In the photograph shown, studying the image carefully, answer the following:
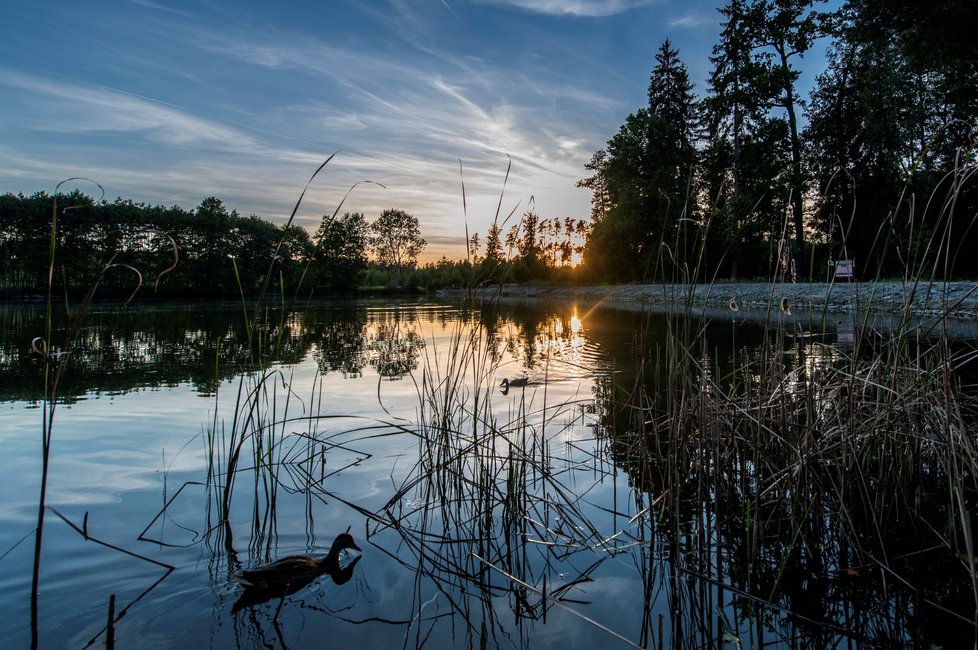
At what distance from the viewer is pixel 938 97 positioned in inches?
790

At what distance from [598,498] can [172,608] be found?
2103mm

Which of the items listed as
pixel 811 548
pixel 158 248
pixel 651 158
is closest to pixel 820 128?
pixel 651 158

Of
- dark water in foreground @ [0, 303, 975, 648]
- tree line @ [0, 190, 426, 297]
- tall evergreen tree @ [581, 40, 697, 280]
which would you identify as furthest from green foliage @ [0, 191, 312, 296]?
dark water in foreground @ [0, 303, 975, 648]

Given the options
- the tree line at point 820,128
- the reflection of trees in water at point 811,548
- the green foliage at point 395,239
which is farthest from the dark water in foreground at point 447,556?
the green foliage at point 395,239

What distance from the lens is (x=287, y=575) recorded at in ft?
7.73

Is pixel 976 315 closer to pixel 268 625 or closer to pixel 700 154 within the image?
pixel 268 625

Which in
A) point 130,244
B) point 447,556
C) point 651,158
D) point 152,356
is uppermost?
point 651,158

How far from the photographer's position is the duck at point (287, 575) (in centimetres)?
226

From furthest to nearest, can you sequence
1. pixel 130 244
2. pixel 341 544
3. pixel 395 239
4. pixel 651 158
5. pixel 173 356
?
pixel 395 239, pixel 130 244, pixel 651 158, pixel 173 356, pixel 341 544

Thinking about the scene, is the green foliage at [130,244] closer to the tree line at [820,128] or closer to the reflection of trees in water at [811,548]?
the tree line at [820,128]

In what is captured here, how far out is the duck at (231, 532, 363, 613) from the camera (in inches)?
Result: 89.0

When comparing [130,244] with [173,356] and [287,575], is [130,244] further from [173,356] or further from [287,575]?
[287,575]

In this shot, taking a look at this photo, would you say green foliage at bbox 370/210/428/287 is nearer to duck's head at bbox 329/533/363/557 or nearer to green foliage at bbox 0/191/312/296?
green foliage at bbox 0/191/312/296

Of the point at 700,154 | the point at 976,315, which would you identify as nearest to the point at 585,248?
the point at 700,154
